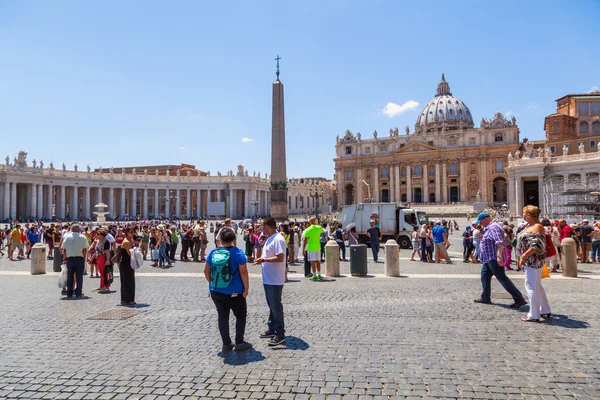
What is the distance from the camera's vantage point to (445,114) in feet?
341

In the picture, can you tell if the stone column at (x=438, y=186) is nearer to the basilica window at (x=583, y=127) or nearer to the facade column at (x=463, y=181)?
the facade column at (x=463, y=181)

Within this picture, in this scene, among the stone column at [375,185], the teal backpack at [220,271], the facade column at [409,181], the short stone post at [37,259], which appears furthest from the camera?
the stone column at [375,185]

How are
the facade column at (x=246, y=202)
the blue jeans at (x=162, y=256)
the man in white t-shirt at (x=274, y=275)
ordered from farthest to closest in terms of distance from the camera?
1. the facade column at (x=246, y=202)
2. the blue jeans at (x=162, y=256)
3. the man in white t-shirt at (x=274, y=275)

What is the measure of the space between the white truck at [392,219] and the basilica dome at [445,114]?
8213 centimetres

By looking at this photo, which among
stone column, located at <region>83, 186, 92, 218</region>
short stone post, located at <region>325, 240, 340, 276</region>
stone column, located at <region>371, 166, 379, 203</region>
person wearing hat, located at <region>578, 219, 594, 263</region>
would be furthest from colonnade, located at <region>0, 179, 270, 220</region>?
short stone post, located at <region>325, 240, 340, 276</region>

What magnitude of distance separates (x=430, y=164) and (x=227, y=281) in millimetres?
85419

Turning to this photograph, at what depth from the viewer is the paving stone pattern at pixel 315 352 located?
413 cm

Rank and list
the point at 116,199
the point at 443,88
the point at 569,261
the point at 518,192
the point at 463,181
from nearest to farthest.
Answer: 1. the point at 569,261
2. the point at 518,192
3. the point at 116,199
4. the point at 463,181
5. the point at 443,88

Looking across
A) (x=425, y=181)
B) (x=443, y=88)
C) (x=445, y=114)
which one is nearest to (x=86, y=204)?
(x=425, y=181)

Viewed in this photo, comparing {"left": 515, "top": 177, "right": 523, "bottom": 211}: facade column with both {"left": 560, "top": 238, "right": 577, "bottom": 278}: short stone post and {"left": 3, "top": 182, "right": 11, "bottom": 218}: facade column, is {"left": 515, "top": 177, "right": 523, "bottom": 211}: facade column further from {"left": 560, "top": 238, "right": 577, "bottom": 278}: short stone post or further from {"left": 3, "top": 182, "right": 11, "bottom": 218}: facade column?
{"left": 3, "top": 182, "right": 11, "bottom": 218}: facade column

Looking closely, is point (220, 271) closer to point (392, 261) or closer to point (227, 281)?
point (227, 281)

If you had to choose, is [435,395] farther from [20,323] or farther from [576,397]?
[20,323]

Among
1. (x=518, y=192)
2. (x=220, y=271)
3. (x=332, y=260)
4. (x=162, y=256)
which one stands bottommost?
(x=162, y=256)

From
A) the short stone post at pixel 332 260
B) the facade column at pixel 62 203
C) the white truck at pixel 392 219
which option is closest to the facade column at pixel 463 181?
the white truck at pixel 392 219
